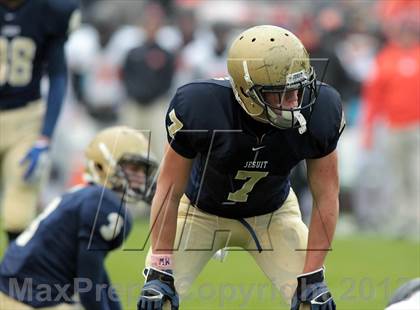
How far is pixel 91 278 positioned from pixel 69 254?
0.17 meters

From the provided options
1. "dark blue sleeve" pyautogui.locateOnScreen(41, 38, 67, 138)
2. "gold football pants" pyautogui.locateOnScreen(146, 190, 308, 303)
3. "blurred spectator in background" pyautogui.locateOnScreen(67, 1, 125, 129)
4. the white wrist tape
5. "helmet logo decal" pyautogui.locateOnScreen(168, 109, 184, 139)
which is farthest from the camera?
"blurred spectator in background" pyautogui.locateOnScreen(67, 1, 125, 129)

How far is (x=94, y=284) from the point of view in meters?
4.78

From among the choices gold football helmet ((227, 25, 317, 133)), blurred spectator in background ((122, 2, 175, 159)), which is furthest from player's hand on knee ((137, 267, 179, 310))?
blurred spectator in background ((122, 2, 175, 159))

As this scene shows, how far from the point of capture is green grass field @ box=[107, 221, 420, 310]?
21.7 ft

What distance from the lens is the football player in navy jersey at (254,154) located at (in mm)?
4121

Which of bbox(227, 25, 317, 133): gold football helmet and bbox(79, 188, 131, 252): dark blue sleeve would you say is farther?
bbox(79, 188, 131, 252): dark blue sleeve

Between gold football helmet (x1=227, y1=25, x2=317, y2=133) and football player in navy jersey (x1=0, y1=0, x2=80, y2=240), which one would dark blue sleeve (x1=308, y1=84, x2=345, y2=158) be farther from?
football player in navy jersey (x1=0, y1=0, x2=80, y2=240)

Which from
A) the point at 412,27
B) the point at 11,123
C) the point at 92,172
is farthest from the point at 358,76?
the point at 92,172

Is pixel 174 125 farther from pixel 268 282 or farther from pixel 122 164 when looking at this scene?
pixel 268 282

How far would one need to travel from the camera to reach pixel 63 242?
15.9 feet

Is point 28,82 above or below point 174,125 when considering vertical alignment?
below

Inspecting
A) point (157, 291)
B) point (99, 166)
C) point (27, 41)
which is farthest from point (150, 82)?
point (157, 291)

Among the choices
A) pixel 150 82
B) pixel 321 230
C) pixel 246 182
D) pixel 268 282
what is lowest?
pixel 150 82

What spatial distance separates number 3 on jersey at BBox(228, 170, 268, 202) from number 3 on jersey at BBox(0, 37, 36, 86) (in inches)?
89.9
